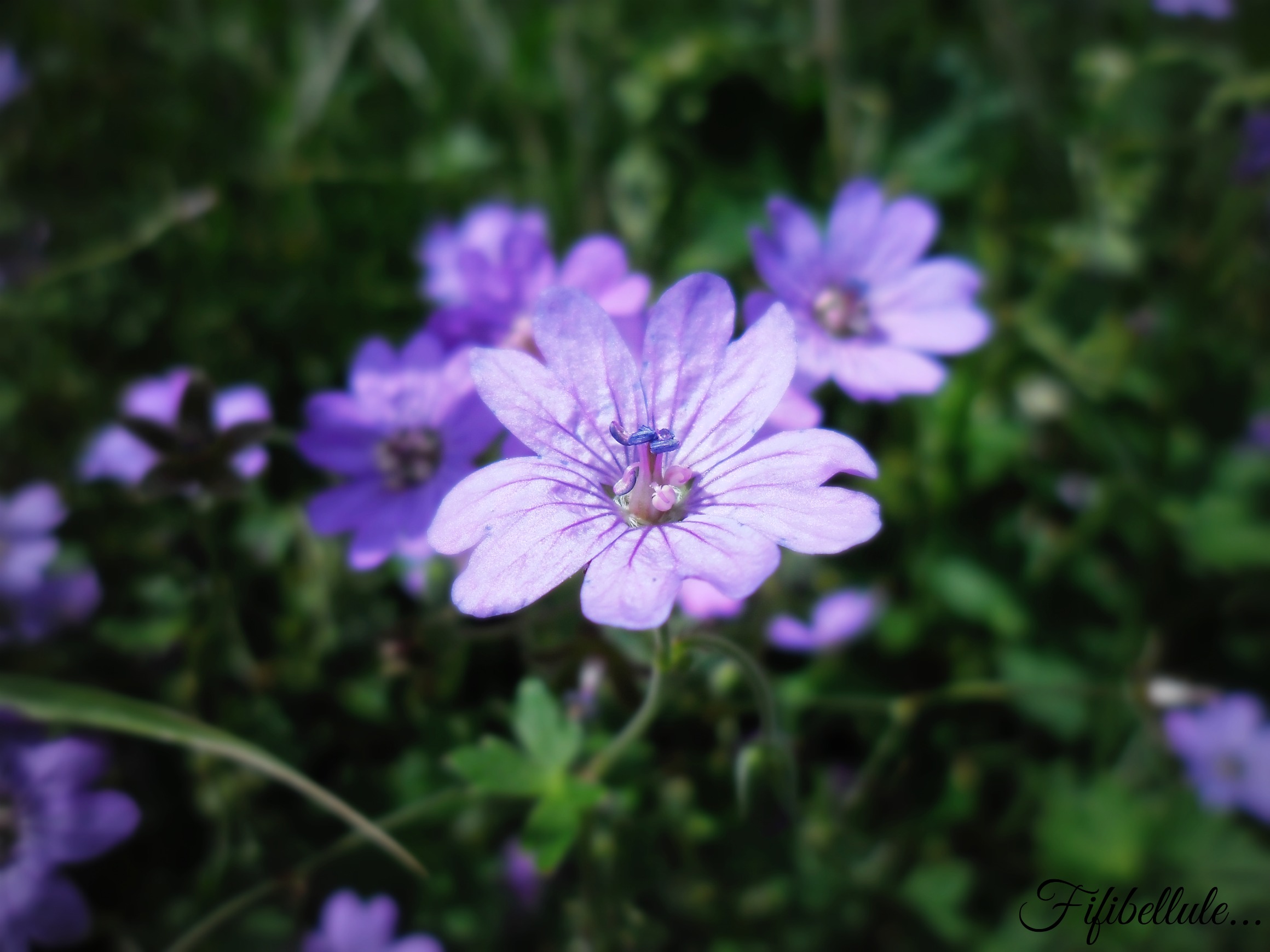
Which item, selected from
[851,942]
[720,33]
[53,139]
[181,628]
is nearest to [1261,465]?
[851,942]

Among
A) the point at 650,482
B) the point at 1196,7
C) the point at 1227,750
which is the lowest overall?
the point at 1227,750

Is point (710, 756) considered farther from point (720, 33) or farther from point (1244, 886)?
point (720, 33)

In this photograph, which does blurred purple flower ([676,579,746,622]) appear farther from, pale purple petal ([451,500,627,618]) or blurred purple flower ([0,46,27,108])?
blurred purple flower ([0,46,27,108])

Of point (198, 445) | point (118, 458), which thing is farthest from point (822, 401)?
point (118, 458)

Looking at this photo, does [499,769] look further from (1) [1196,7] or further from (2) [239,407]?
(1) [1196,7]

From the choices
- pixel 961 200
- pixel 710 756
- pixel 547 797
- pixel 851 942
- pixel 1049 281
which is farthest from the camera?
pixel 961 200
